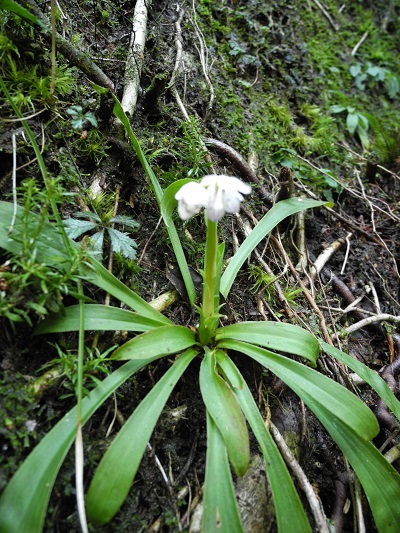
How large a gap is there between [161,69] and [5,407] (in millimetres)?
1641

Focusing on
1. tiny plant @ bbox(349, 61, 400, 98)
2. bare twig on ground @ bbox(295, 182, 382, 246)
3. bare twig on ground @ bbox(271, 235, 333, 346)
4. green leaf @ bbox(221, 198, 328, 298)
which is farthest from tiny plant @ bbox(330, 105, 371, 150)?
bare twig on ground @ bbox(271, 235, 333, 346)

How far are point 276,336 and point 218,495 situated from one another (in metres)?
0.51

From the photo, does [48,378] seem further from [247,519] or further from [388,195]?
[388,195]

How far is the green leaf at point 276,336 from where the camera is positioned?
127 centimetres

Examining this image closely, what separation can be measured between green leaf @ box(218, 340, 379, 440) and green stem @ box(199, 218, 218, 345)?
0.06 m

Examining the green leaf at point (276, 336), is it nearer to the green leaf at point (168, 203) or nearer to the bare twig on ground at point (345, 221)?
the green leaf at point (168, 203)

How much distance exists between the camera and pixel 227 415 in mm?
1096

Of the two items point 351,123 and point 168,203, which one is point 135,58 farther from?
point 351,123

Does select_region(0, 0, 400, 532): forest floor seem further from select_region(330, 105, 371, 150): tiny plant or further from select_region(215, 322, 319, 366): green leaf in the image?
select_region(215, 322, 319, 366): green leaf

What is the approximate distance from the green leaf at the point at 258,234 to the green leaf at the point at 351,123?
3.85ft

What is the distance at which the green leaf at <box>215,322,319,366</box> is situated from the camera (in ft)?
4.17

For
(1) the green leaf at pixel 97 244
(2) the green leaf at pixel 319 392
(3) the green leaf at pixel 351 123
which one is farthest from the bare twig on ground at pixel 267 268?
(3) the green leaf at pixel 351 123

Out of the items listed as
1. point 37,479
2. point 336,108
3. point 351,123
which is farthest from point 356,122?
point 37,479

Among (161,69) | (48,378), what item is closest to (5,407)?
(48,378)
